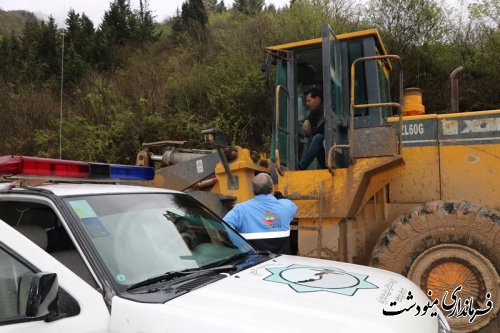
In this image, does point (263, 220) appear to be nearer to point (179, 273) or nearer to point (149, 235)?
point (149, 235)

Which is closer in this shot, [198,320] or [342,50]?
[198,320]

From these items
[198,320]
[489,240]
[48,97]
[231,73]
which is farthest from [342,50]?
[48,97]

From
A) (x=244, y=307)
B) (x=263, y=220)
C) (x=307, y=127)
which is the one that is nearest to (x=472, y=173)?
(x=307, y=127)

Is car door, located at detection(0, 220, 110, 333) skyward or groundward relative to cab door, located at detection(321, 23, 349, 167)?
groundward

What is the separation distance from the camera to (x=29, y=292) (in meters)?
1.82

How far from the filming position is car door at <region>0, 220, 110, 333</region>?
1.86 metres

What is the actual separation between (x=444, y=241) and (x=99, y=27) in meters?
25.1

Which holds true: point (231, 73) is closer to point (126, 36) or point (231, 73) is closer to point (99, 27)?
point (126, 36)

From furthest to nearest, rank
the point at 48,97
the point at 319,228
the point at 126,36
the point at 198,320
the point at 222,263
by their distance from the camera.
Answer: the point at 126,36
the point at 48,97
the point at 319,228
the point at 222,263
the point at 198,320

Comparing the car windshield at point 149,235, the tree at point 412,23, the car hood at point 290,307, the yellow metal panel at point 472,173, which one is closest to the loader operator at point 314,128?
the yellow metal panel at point 472,173

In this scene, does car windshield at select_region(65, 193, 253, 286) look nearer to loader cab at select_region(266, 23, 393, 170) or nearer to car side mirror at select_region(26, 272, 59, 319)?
car side mirror at select_region(26, 272, 59, 319)

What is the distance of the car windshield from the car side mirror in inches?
13.9

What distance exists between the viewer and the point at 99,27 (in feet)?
83.0

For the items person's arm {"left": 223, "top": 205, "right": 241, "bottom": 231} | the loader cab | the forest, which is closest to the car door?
person's arm {"left": 223, "top": 205, "right": 241, "bottom": 231}
